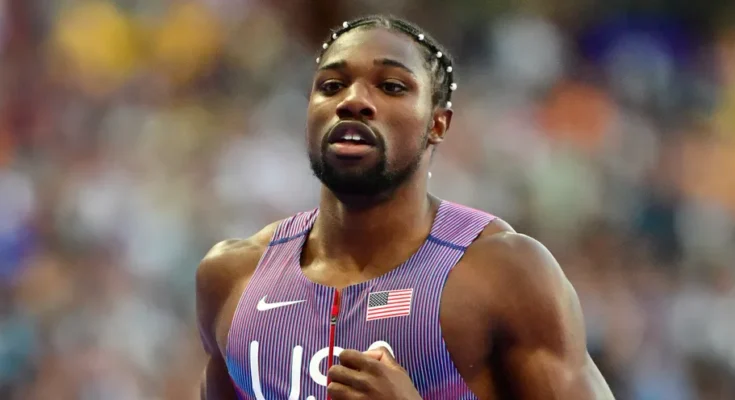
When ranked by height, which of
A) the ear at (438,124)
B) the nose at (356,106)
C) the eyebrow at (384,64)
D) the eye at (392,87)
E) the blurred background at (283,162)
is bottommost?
the blurred background at (283,162)

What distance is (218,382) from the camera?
74.1 inches

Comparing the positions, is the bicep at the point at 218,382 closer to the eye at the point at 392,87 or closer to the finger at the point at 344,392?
the finger at the point at 344,392

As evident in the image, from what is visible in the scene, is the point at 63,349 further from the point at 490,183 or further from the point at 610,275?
the point at 610,275

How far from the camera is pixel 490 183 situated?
3.67 m

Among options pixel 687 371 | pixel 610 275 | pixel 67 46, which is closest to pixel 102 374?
pixel 67 46

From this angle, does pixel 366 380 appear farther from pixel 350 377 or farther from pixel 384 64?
pixel 384 64

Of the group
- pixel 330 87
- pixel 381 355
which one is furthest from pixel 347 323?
pixel 330 87

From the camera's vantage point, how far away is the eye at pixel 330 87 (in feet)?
5.44

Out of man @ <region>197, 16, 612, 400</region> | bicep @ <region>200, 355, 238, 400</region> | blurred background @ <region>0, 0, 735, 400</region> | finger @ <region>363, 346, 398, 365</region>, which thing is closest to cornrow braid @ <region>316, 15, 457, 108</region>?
man @ <region>197, 16, 612, 400</region>

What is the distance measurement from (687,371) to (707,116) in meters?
1.20

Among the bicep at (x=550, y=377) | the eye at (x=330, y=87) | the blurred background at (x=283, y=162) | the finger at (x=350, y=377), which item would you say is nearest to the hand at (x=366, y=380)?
the finger at (x=350, y=377)

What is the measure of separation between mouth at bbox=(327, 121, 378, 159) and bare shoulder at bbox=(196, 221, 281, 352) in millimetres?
418

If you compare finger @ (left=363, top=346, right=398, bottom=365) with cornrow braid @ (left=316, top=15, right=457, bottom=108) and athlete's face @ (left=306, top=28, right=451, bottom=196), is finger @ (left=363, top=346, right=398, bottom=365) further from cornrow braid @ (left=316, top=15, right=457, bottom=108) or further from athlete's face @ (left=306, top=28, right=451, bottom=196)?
cornrow braid @ (left=316, top=15, right=457, bottom=108)

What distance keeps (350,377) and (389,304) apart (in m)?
0.23
